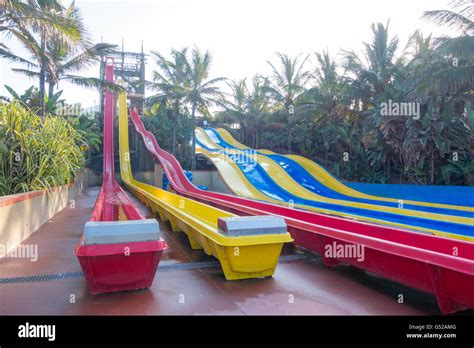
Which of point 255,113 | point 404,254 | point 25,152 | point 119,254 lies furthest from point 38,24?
point 255,113

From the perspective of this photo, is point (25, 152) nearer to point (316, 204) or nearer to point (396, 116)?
point (316, 204)

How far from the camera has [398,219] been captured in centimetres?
795

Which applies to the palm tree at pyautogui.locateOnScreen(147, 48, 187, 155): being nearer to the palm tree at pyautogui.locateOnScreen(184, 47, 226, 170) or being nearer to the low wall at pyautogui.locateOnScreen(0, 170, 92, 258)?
the palm tree at pyautogui.locateOnScreen(184, 47, 226, 170)

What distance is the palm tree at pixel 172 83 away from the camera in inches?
728

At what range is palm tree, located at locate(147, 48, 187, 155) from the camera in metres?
18.5

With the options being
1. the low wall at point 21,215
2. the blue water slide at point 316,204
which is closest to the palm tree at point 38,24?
the low wall at point 21,215

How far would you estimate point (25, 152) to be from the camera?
262 inches

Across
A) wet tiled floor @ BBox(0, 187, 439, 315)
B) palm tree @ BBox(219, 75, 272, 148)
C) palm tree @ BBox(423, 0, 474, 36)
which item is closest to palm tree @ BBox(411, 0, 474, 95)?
palm tree @ BBox(423, 0, 474, 36)

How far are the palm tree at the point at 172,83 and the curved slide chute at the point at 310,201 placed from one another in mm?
2883

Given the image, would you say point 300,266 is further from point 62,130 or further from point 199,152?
point 199,152

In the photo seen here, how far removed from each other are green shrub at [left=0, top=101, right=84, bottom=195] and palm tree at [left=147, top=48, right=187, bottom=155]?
11.2m

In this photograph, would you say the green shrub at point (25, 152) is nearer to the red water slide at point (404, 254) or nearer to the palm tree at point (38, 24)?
the palm tree at point (38, 24)

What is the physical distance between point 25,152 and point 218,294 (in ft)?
15.9
